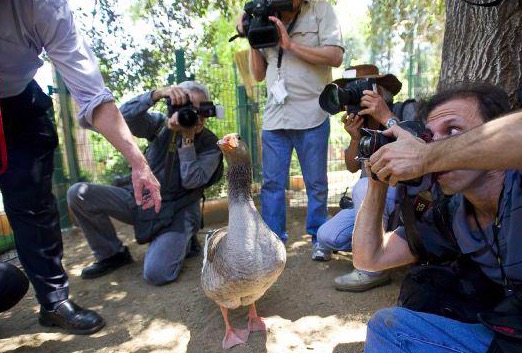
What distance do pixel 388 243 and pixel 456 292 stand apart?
0.37m

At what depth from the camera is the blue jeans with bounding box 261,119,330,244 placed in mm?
4000

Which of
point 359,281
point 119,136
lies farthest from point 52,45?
point 359,281

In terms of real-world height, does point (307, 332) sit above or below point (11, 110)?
below

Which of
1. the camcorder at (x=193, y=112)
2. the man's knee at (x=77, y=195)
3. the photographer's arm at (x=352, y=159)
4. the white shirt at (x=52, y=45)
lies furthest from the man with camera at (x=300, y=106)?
the white shirt at (x=52, y=45)

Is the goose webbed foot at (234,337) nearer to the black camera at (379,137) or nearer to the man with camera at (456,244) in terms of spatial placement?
the man with camera at (456,244)

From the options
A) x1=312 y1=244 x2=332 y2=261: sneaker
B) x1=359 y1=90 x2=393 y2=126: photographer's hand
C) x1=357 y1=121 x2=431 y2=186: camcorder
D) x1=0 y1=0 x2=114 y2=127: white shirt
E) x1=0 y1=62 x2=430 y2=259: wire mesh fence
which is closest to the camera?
x1=357 y1=121 x2=431 y2=186: camcorder

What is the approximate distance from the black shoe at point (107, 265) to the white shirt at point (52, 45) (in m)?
2.05

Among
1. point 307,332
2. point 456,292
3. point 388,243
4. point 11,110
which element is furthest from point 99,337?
point 456,292

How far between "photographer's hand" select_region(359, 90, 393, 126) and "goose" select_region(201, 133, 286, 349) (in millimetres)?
A: 991

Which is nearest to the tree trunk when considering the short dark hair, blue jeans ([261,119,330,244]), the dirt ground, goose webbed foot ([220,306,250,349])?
the short dark hair

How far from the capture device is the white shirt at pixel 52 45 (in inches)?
92.6

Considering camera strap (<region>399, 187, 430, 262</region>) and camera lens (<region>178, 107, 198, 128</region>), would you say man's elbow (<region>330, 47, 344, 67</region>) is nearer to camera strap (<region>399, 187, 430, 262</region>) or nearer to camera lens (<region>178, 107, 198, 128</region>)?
camera lens (<region>178, 107, 198, 128</region>)

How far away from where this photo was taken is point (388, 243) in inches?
82.9

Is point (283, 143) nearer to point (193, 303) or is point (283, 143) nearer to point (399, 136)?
point (193, 303)
